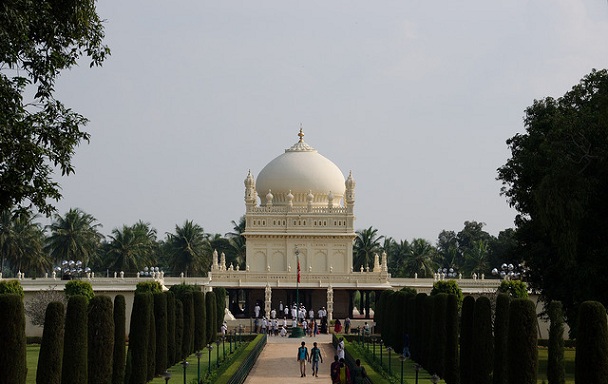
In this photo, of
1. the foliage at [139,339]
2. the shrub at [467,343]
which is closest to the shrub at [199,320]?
the foliage at [139,339]

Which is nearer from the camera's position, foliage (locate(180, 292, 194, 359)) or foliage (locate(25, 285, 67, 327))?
foliage (locate(180, 292, 194, 359))

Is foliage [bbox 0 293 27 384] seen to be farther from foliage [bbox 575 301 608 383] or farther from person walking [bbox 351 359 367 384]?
person walking [bbox 351 359 367 384]

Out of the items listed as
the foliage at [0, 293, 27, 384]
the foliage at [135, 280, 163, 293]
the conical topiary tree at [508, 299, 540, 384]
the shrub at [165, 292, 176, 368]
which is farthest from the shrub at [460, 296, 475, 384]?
the foliage at [135, 280, 163, 293]

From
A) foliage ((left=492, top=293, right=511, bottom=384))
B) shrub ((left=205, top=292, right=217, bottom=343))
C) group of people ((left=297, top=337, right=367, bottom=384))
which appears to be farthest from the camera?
shrub ((left=205, top=292, right=217, bottom=343))

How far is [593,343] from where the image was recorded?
19.8 m

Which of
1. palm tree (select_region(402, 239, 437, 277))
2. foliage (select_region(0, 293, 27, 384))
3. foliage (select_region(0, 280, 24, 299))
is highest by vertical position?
palm tree (select_region(402, 239, 437, 277))

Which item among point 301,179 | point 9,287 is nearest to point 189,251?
point 301,179

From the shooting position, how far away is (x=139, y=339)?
3086 cm

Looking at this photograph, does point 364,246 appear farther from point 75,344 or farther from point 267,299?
point 75,344

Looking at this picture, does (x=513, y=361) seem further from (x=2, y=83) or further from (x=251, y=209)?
(x=251, y=209)

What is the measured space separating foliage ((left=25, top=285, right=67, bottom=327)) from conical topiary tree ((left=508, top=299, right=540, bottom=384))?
97.5 ft

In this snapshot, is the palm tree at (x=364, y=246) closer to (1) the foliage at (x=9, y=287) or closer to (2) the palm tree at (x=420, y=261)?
(2) the palm tree at (x=420, y=261)

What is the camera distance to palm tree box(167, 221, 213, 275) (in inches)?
3292

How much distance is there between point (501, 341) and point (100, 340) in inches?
358
